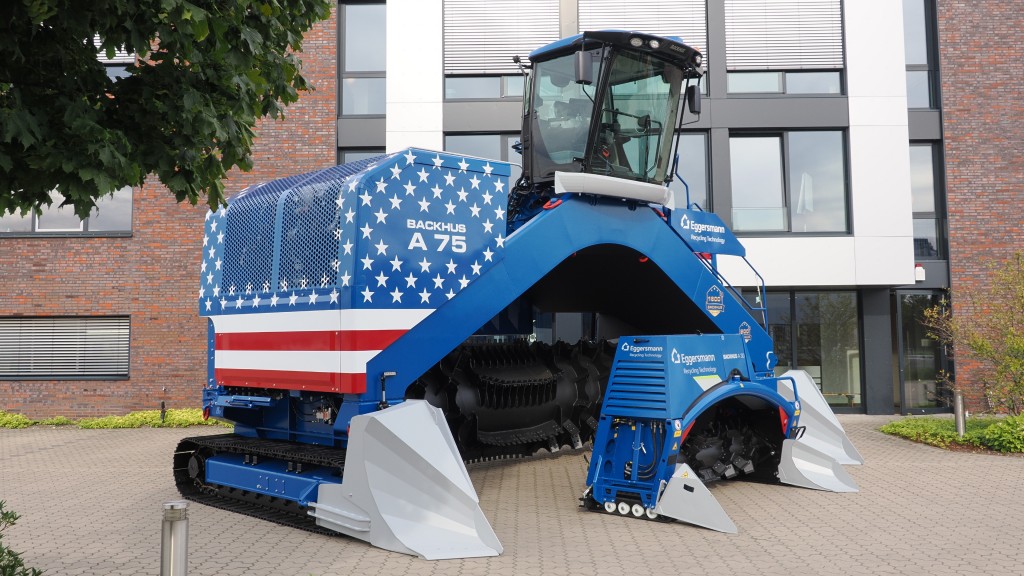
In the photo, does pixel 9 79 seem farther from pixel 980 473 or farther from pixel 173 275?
pixel 173 275

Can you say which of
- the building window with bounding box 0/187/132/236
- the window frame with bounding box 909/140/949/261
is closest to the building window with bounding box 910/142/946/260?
the window frame with bounding box 909/140/949/261

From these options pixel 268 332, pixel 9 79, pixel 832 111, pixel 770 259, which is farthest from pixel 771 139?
pixel 9 79

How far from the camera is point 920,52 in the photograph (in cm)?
1667

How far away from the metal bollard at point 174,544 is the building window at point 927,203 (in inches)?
614

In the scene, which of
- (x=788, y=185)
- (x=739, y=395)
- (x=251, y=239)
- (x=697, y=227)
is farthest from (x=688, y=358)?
(x=788, y=185)

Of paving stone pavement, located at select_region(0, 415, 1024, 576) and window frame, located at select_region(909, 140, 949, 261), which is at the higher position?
window frame, located at select_region(909, 140, 949, 261)

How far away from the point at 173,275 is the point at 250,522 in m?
10.2

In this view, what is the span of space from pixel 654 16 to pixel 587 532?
12.3 metres

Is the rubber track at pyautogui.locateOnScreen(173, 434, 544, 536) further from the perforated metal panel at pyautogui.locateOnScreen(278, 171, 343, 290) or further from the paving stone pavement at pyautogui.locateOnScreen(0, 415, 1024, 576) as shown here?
the perforated metal panel at pyautogui.locateOnScreen(278, 171, 343, 290)

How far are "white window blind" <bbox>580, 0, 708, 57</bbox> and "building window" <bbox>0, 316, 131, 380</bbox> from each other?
11.1 metres

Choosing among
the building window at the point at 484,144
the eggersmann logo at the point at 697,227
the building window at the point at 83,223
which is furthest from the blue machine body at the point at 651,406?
the building window at the point at 83,223

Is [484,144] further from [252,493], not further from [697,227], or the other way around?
[252,493]

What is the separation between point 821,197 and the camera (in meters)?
16.0

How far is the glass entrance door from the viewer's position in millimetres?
16266
